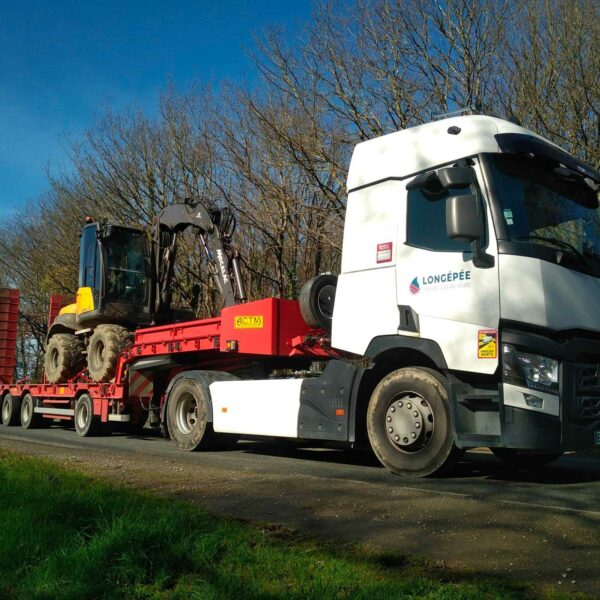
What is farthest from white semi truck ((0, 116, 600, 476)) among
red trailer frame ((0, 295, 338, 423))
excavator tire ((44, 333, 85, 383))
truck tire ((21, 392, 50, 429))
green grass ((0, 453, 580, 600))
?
truck tire ((21, 392, 50, 429))

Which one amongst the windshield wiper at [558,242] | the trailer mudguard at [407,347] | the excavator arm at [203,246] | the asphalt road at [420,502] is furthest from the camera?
the excavator arm at [203,246]

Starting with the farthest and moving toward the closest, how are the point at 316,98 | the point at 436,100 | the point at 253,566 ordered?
the point at 316,98, the point at 436,100, the point at 253,566

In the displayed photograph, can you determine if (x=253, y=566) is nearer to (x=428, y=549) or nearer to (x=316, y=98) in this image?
(x=428, y=549)

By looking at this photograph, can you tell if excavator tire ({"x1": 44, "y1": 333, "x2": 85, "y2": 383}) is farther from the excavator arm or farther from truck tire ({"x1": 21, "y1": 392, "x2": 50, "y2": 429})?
the excavator arm

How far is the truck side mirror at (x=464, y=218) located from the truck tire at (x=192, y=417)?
4.94 metres

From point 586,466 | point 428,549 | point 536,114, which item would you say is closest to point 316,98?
point 536,114

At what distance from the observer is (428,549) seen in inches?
172

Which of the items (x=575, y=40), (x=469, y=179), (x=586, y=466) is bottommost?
(x=586, y=466)

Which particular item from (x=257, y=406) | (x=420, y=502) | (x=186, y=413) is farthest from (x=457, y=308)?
(x=186, y=413)

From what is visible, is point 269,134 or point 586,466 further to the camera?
point 269,134

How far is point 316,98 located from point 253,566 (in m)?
16.2

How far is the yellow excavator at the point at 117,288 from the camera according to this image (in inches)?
538

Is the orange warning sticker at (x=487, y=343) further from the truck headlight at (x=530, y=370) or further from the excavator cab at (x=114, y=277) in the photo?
the excavator cab at (x=114, y=277)

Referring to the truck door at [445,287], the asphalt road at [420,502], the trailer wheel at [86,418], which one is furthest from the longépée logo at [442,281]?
the trailer wheel at [86,418]
